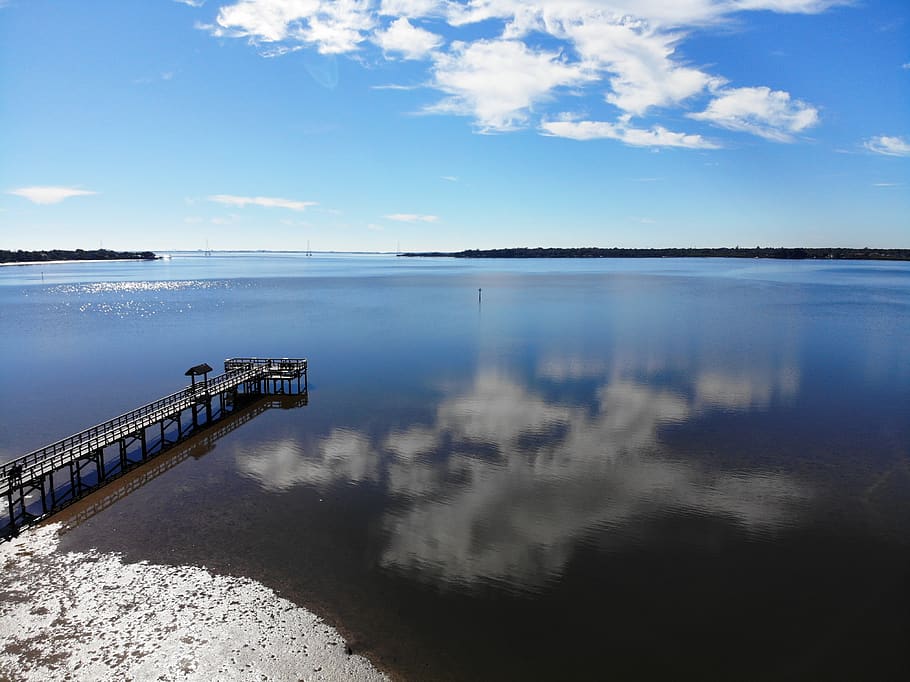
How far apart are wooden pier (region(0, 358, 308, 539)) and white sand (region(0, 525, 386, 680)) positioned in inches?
160

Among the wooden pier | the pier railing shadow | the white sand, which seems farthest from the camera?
the pier railing shadow

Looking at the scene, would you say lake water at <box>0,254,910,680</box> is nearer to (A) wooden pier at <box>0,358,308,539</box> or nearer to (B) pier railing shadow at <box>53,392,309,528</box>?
(B) pier railing shadow at <box>53,392,309,528</box>

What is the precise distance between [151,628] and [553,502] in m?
14.5

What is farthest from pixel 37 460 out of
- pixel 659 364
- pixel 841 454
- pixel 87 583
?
pixel 659 364

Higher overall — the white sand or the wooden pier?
the wooden pier

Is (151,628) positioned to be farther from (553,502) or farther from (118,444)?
(118,444)

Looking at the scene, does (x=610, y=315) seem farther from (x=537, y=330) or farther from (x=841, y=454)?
(x=841, y=454)

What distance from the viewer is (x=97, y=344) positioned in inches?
2265

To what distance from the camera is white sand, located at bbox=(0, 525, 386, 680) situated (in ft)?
45.2

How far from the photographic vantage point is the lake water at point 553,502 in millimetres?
15508

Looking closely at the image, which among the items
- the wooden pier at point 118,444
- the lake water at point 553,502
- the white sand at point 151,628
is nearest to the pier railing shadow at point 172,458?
the wooden pier at point 118,444

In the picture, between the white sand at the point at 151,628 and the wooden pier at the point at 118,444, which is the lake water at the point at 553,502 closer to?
the white sand at the point at 151,628

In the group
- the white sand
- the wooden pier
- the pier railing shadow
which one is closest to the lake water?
the pier railing shadow

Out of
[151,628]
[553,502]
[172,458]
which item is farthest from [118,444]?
[553,502]
